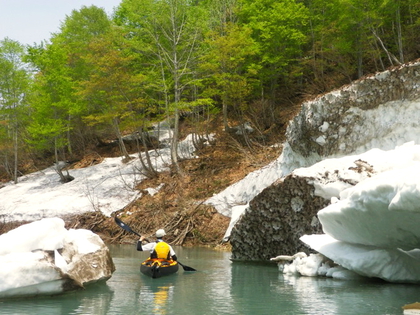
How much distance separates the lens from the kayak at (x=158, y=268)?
1122cm

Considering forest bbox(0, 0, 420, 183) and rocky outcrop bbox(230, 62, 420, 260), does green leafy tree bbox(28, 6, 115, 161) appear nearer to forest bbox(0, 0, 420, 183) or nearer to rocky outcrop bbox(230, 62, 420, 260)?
forest bbox(0, 0, 420, 183)

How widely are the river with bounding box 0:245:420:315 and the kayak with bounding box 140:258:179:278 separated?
14 centimetres

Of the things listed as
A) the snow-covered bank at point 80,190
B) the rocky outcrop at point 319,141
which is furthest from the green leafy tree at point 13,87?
the rocky outcrop at point 319,141

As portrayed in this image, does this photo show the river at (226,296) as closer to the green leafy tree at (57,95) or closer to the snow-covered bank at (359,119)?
the snow-covered bank at (359,119)

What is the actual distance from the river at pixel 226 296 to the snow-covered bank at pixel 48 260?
219mm

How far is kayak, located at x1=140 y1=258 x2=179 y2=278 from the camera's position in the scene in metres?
11.2

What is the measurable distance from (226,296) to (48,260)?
2.99m

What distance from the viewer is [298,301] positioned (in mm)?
8000

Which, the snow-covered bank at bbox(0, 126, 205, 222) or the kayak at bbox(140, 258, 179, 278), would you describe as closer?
the kayak at bbox(140, 258, 179, 278)

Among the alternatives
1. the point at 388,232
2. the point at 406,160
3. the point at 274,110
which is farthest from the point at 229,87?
the point at 388,232

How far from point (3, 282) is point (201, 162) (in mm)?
19138

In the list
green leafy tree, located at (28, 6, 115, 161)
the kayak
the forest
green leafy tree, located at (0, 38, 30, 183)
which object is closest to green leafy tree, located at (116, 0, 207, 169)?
the forest

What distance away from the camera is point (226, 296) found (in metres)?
8.66

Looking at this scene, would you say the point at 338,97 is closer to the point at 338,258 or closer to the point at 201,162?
the point at 338,258
